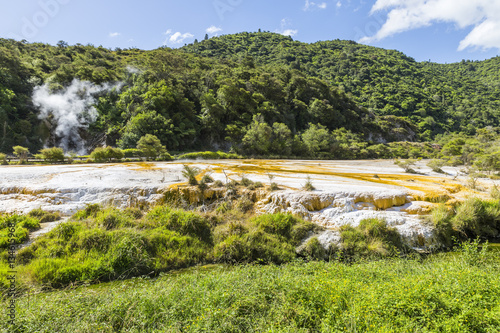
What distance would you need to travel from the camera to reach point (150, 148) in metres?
26.8

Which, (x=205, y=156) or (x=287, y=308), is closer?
(x=287, y=308)

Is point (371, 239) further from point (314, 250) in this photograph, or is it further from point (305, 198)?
point (305, 198)

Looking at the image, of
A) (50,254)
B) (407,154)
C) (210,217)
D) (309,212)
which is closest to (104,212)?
(50,254)

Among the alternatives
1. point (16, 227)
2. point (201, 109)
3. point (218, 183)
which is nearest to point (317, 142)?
point (201, 109)

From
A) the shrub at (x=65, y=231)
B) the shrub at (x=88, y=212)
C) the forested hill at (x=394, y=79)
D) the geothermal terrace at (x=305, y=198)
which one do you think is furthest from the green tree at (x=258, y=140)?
the forested hill at (x=394, y=79)

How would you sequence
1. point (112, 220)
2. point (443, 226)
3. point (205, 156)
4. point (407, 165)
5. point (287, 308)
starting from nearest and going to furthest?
1. point (287, 308)
2. point (443, 226)
3. point (112, 220)
4. point (407, 165)
5. point (205, 156)

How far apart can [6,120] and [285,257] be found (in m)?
47.5

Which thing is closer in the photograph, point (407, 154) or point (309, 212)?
point (309, 212)

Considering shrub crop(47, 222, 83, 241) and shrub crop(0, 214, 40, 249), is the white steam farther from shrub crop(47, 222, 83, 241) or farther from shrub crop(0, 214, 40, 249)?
shrub crop(47, 222, 83, 241)

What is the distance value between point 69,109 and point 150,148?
89.3 ft

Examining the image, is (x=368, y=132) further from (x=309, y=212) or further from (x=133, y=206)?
→ (x=133, y=206)

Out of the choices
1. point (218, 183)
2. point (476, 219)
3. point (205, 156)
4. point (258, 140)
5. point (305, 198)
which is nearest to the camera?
point (476, 219)

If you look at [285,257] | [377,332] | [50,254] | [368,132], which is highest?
[368,132]

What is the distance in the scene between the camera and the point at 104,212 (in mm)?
9516
